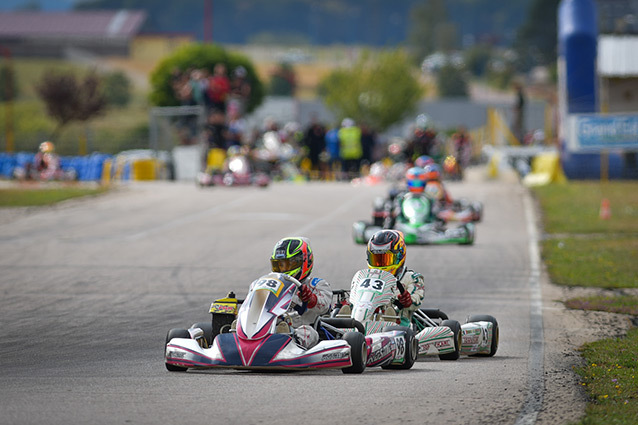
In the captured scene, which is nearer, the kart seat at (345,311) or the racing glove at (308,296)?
the racing glove at (308,296)

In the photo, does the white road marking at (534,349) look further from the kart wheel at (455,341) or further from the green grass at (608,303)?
the kart wheel at (455,341)

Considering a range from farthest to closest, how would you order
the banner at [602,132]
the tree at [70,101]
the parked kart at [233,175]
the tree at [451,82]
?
the tree at [451,82] → the tree at [70,101] → the banner at [602,132] → the parked kart at [233,175]

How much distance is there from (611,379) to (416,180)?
10.5m

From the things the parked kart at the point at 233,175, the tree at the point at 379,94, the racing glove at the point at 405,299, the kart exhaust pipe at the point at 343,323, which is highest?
the tree at the point at 379,94

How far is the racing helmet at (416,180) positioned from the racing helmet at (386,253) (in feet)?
29.0

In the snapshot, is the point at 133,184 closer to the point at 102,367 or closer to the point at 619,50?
the point at 619,50

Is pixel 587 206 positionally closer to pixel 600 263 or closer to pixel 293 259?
pixel 600 263

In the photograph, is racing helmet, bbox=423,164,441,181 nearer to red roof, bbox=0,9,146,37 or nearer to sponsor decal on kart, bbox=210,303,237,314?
sponsor decal on kart, bbox=210,303,237,314

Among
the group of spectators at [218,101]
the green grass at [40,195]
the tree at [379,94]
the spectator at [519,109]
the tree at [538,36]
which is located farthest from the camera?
the tree at [538,36]

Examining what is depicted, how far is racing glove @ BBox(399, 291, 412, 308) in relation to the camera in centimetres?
970

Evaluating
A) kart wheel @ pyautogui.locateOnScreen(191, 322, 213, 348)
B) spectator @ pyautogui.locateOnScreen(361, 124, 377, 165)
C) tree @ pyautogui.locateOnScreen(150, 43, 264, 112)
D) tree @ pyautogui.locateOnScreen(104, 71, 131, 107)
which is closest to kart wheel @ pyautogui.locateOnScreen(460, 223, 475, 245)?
kart wheel @ pyautogui.locateOnScreen(191, 322, 213, 348)

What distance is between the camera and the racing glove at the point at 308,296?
9055 millimetres

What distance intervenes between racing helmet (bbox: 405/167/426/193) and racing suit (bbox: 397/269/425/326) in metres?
8.76

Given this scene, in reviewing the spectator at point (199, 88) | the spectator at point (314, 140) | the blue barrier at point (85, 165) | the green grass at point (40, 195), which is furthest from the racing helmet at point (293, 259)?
the blue barrier at point (85, 165)
